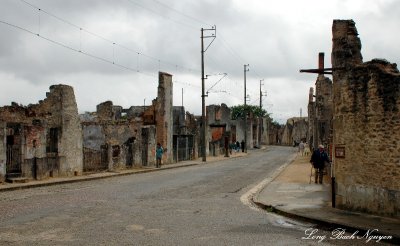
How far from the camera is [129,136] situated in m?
38.5

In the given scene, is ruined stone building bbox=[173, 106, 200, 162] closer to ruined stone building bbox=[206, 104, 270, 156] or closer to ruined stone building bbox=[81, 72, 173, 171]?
ruined stone building bbox=[81, 72, 173, 171]

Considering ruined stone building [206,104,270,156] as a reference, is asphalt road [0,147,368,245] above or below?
below

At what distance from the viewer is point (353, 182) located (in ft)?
45.7

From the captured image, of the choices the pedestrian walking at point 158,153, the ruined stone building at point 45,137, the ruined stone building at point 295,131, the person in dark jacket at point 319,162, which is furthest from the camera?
the ruined stone building at point 295,131

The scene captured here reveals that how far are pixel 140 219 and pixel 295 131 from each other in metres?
91.2

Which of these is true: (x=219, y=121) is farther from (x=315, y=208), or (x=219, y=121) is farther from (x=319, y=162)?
(x=315, y=208)

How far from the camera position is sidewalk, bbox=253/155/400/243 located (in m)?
11.4

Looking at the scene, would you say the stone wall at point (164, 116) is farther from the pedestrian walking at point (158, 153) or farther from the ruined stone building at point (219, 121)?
the ruined stone building at point (219, 121)

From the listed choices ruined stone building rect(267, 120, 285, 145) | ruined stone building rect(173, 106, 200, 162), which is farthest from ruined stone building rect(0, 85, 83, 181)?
ruined stone building rect(267, 120, 285, 145)

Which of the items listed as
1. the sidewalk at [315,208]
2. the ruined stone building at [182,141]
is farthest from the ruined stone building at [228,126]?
the sidewalk at [315,208]

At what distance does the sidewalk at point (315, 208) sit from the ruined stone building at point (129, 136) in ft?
43.3

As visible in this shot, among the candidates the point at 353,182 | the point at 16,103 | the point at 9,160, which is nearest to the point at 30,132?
the point at 9,160

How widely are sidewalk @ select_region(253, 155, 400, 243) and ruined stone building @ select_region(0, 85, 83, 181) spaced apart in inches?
469

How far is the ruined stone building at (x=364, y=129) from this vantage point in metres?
12.7
